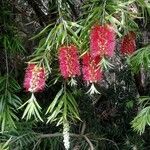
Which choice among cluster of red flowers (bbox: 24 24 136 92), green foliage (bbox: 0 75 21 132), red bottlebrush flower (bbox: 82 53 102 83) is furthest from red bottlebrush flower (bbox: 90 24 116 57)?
green foliage (bbox: 0 75 21 132)

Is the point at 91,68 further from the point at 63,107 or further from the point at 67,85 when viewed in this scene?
the point at 67,85

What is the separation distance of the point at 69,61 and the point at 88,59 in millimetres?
99

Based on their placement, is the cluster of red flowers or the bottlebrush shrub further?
the bottlebrush shrub

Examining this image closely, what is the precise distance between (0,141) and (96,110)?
3.35 feet

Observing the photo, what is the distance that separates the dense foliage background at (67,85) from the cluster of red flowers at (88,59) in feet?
0.23

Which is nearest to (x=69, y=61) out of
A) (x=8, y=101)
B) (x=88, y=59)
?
(x=88, y=59)

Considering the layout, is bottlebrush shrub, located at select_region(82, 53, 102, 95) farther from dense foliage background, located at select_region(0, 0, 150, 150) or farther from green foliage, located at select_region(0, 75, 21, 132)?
green foliage, located at select_region(0, 75, 21, 132)

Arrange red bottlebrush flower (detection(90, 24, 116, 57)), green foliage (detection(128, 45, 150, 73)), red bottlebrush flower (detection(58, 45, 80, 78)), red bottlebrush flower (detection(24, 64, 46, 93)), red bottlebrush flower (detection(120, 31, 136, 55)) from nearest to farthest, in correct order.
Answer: red bottlebrush flower (detection(90, 24, 116, 57)) < red bottlebrush flower (detection(58, 45, 80, 78)) < red bottlebrush flower (detection(24, 64, 46, 93)) < red bottlebrush flower (detection(120, 31, 136, 55)) < green foliage (detection(128, 45, 150, 73))

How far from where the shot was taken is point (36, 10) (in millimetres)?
3236

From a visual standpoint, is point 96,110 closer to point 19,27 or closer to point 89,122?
point 89,122

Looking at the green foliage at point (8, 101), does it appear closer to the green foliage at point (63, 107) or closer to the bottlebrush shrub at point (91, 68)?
the green foliage at point (63, 107)

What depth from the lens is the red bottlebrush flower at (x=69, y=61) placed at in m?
2.11

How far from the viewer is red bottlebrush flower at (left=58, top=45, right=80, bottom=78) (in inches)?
82.9

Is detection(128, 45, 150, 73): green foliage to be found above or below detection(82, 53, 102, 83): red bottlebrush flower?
above
